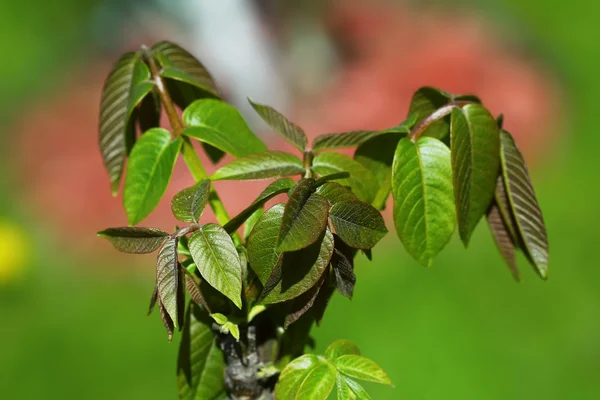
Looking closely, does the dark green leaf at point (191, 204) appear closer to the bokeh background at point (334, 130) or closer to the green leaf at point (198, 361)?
the green leaf at point (198, 361)

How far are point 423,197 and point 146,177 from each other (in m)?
0.17

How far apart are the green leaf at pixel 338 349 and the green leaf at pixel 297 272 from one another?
70mm

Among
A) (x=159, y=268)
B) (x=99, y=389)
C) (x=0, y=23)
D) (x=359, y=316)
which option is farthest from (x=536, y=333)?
(x=0, y=23)

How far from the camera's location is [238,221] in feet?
1.24

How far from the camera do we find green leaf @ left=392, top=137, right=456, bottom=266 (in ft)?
1.30

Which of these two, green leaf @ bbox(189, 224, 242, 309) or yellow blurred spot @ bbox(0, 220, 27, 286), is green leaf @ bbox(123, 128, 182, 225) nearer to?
green leaf @ bbox(189, 224, 242, 309)

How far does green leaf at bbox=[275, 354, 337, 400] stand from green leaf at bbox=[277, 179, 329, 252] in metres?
0.10

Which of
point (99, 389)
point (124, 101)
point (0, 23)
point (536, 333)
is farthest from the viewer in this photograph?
point (0, 23)

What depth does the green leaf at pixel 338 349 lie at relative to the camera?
41 cm

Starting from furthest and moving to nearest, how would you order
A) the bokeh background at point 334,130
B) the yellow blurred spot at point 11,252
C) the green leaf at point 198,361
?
the yellow blurred spot at point 11,252, the bokeh background at point 334,130, the green leaf at point 198,361

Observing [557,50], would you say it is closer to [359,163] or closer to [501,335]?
[501,335]

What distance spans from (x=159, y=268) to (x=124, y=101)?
0.17m

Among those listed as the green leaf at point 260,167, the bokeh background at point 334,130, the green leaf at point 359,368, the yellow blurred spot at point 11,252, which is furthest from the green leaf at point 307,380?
the yellow blurred spot at point 11,252

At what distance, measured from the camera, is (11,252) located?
63.5 inches
